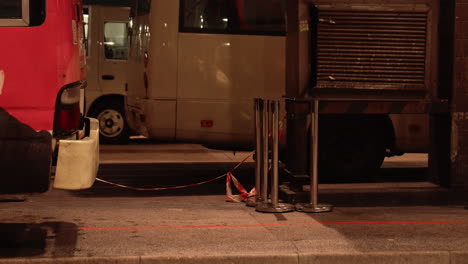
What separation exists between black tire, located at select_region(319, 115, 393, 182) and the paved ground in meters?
1.15

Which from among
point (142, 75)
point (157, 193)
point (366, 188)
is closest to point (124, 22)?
point (142, 75)

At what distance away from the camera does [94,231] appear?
7.86 metres

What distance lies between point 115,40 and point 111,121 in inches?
61.2

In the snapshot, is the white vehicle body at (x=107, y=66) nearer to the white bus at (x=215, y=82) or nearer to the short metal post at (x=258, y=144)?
the white bus at (x=215, y=82)

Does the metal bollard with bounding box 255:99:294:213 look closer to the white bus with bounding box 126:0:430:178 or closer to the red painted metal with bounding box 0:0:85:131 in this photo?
the white bus with bounding box 126:0:430:178

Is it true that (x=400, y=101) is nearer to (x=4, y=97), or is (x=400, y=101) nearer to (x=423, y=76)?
(x=423, y=76)

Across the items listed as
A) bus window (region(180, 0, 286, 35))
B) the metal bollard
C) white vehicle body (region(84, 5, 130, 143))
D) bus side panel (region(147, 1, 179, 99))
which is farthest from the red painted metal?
white vehicle body (region(84, 5, 130, 143))

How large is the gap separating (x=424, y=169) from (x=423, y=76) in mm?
4522

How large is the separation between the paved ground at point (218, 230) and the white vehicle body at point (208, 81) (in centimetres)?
89

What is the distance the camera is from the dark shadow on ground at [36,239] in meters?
→ 6.98

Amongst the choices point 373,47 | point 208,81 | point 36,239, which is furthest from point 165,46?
point 36,239

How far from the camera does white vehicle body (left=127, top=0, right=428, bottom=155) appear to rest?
11273mm

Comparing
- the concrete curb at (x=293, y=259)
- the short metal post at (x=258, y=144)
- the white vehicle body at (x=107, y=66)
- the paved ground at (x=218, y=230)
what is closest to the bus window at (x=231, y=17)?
the paved ground at (x=218, y=230)

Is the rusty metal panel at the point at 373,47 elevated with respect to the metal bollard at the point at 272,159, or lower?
elevated
